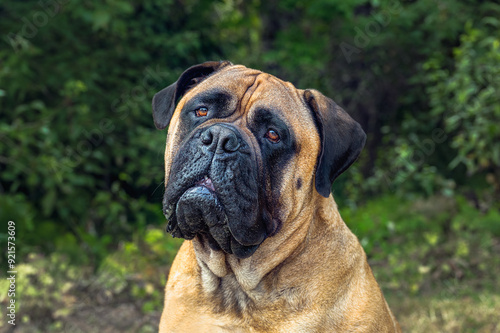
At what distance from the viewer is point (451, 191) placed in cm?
712

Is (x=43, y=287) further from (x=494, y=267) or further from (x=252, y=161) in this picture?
(x=494, y=267)

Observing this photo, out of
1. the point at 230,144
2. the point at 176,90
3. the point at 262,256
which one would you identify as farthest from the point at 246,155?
the point at 176,90

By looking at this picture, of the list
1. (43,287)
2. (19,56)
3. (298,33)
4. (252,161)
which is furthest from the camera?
(298,33)

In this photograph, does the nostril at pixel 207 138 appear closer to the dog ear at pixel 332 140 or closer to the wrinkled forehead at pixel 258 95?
the wrinkled forehead at pixel 258 95

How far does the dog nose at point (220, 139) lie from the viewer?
2734mm

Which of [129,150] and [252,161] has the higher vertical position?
[252,161]

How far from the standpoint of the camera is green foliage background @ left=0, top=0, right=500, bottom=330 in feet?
19.1

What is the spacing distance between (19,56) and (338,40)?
459cm

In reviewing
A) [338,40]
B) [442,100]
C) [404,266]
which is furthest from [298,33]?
[404,266]

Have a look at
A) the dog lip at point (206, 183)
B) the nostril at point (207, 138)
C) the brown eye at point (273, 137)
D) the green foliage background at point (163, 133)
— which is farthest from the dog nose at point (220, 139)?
the green foliage background at point (163, 133)

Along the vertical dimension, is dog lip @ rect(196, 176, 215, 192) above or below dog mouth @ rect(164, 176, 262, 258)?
above

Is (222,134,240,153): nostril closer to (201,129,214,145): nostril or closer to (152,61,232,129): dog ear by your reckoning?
(201,129,214,145): nostril

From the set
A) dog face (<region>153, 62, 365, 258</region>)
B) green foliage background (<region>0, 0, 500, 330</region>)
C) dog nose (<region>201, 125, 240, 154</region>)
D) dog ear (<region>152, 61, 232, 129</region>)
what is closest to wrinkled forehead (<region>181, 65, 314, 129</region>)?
dog face (<region>153, 62, 365, 258</region>)

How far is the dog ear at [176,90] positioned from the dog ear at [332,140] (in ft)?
2.07
